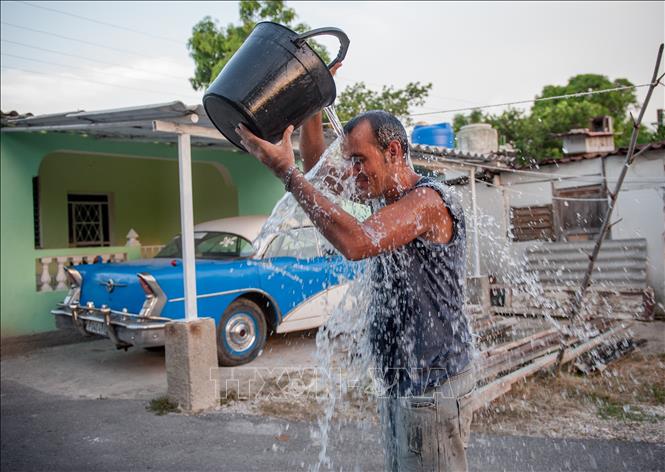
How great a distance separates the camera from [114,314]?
6.21 meters

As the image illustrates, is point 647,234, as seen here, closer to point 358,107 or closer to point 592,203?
point 592,203

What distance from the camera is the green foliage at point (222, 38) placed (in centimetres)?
1416

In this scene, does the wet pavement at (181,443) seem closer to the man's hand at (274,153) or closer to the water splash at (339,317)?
the water splash at (339,317)

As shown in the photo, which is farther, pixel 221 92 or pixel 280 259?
pixel 280 259

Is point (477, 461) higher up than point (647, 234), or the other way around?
point (647, 234)

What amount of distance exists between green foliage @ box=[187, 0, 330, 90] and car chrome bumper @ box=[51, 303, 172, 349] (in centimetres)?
894

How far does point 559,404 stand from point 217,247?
14.7 feet

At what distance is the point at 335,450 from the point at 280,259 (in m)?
3.46

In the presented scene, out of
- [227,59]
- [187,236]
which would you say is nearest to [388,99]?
[227,59]

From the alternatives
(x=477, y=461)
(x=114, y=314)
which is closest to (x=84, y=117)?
(x=114, y=314)

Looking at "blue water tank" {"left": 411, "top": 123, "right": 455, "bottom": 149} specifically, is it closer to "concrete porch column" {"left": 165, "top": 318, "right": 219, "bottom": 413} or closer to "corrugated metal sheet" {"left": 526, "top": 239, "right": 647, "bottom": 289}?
"corrugated metal sheet" {"left": 526, "top": 239, "right": 647, "bottom": 289}

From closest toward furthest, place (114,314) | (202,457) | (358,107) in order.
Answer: (202,457)
(114,314)
(358,107)

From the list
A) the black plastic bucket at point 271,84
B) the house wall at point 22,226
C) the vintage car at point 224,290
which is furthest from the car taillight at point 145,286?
the black plastic bucket at point 271,84

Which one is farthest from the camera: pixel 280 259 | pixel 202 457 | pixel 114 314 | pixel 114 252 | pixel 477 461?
pixel 114 252
